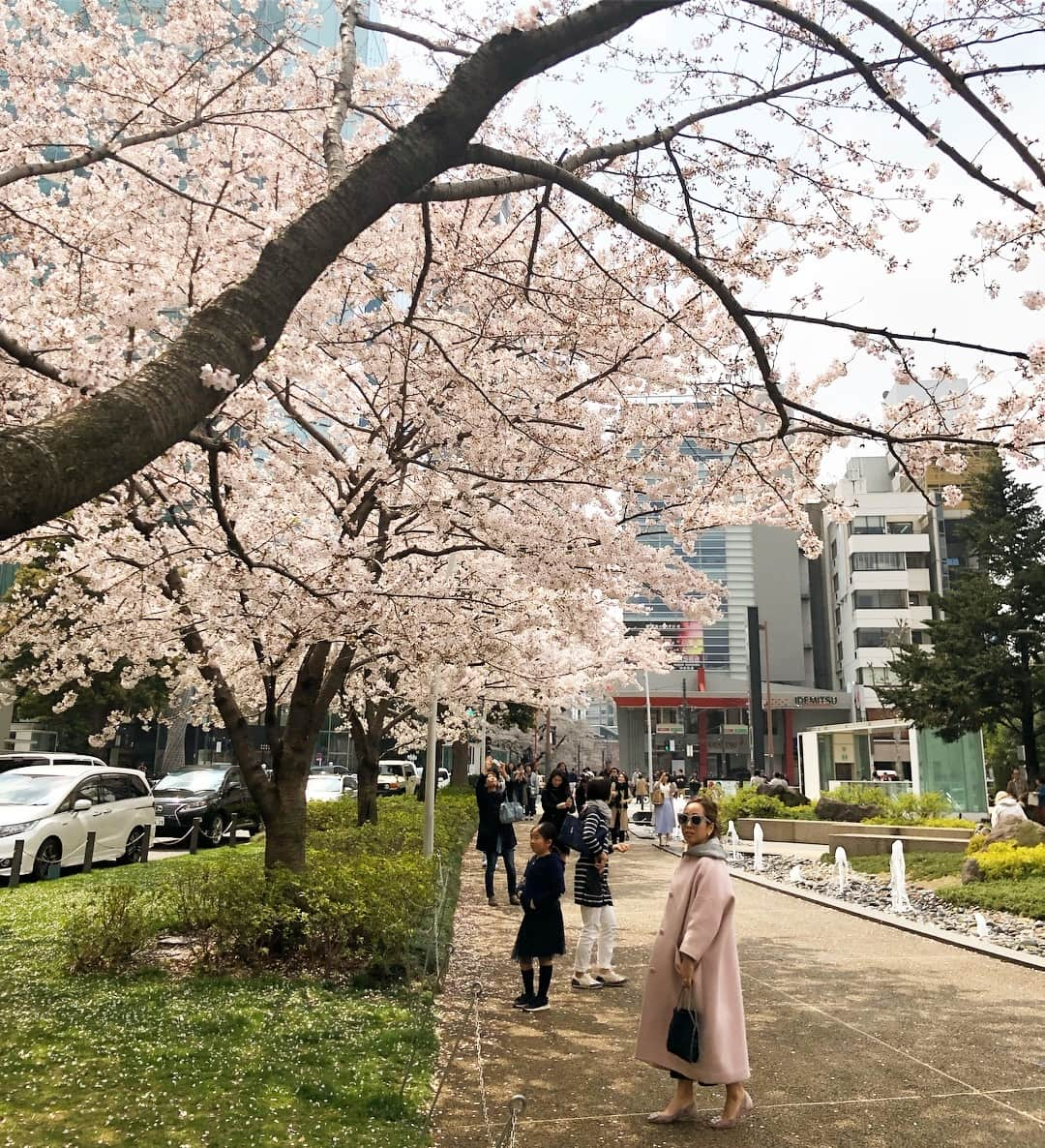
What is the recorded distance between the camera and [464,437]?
310 inches

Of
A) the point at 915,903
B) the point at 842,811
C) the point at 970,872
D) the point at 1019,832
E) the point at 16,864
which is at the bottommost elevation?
the point at 915,903

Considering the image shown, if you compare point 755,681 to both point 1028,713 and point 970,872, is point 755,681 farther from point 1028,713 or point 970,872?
point 970,872

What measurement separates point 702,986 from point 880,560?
65200 millimetres

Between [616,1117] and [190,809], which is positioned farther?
[190,809]

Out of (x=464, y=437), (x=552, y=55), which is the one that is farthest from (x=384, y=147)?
(x=464, y=437)

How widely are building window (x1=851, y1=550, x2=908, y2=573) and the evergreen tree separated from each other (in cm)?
3027

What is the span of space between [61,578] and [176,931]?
14.0 ft

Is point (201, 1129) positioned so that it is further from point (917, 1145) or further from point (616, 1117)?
point (917, 1145)

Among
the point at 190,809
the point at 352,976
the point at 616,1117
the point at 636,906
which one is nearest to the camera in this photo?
the point at 616,1117

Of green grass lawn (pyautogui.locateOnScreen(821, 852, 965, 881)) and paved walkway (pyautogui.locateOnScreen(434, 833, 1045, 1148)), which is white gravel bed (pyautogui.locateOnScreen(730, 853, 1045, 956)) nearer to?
green grass lawn (pyautogui.locateOnScreen(821, 852, 965, 881))

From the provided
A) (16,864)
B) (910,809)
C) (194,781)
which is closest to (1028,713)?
(910,809)

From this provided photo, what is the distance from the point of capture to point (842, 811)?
22.1 m

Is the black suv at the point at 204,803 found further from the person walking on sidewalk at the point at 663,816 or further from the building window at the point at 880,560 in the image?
the building window at the point at 880,560

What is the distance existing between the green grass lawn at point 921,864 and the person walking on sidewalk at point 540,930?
998 centimetres
